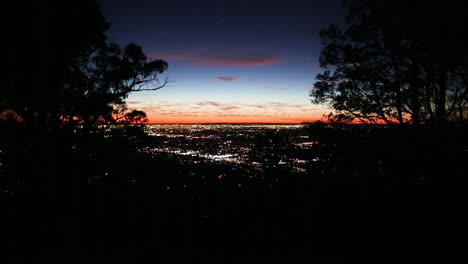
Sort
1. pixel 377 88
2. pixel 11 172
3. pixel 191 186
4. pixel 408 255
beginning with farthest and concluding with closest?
pixel 377 88
pixel 191 186
pixel 11 172
pixel 408 255

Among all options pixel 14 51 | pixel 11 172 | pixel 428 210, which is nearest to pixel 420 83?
pixel 428 210

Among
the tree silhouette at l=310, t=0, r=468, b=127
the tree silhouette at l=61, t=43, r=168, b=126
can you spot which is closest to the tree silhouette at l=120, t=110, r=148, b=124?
the tree silhouette at l=61, t=43, r=168, b=126

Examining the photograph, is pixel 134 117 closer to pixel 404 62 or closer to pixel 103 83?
pixel 103 83

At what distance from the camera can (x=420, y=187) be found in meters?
7.35

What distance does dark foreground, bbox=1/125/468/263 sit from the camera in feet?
16.5

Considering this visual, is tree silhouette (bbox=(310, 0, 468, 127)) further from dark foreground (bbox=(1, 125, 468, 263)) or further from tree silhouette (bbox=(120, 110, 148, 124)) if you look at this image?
tree silhouette (bbox=(120, 110, 148, 124))

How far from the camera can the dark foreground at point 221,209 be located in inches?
198

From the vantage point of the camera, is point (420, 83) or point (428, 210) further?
point (420, 83)

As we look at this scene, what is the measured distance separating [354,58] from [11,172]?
13.2 meters

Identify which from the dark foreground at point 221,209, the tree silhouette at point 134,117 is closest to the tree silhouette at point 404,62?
the dark foreground at point 221,209

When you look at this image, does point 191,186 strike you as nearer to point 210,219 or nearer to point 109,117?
point 210,219

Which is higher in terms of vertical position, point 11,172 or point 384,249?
point 11,172

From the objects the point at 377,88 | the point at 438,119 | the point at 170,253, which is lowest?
the point at 170,253

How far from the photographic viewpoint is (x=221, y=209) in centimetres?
684
